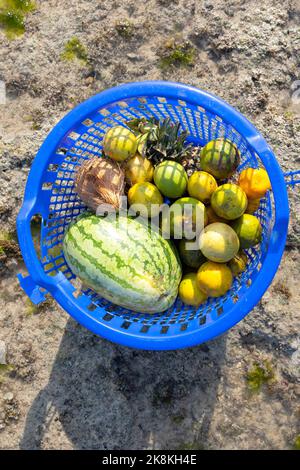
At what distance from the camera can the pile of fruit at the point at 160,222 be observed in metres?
2.37

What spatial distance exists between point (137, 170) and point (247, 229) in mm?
683

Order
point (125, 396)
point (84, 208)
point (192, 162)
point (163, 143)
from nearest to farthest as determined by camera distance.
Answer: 1. point (163, 143)
2. point (192, 162)
3. point (84, 208)
4. point (125, 396)

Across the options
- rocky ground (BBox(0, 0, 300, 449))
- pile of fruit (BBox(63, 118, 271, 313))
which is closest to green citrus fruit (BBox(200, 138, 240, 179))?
pile of fruit (BBox(63, 118, 271, 313))

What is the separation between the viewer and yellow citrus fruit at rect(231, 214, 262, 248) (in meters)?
2.45

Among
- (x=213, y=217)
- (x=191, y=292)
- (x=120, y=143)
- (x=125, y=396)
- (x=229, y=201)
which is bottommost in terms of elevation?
(x=125, y=396)

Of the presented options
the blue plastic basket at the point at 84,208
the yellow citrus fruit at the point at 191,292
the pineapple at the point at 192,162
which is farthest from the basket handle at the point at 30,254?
the pineapple at the point at 192,162

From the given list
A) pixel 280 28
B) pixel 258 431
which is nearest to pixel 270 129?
pixel 280 28

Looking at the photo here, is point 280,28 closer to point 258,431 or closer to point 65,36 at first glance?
point 65,36

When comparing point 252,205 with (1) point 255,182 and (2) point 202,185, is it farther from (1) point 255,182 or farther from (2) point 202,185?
(2) point 202,185

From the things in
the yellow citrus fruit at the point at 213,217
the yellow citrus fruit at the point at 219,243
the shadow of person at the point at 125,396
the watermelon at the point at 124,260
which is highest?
the yellow citrus fruit at the point at 213,217

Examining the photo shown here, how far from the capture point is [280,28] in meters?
3.24

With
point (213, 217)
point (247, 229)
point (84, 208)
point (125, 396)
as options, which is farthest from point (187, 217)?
point (125, 396)

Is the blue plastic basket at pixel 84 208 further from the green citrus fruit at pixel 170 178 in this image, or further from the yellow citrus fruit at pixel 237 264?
the green citrus fruit at pixel 170 178

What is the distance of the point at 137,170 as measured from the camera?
2.54 m
